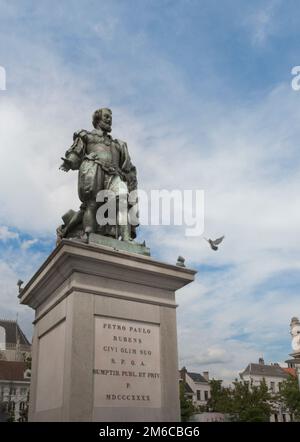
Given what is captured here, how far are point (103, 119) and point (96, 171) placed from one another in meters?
1.66

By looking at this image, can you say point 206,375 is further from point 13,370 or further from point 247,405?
point 247,405

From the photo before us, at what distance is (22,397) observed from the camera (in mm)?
76375

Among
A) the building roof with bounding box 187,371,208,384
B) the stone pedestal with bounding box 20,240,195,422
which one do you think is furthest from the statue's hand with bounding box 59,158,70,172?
the building roof with bounding box 187,371,208,384

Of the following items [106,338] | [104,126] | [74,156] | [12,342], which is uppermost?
[12,342]

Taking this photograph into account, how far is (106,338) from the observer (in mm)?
7414

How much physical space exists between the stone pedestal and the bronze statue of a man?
981 mm

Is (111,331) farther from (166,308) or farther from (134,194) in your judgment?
(134,194)

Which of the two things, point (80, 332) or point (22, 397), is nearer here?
point (80, 332)

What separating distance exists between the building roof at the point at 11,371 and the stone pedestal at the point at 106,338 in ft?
253

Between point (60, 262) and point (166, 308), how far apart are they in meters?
2.20

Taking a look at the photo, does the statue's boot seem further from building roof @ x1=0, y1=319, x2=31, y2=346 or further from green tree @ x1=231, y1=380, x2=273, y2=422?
building roof @ x1=0, y1=319, x2=31, y2=346

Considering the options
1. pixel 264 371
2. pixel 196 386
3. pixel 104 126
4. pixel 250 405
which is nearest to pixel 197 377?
pixel 196 386

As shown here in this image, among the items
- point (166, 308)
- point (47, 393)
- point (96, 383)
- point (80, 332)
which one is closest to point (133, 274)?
point (166, 308)

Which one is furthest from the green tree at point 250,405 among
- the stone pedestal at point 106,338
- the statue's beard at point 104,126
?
the statue's beard at point 104,126
